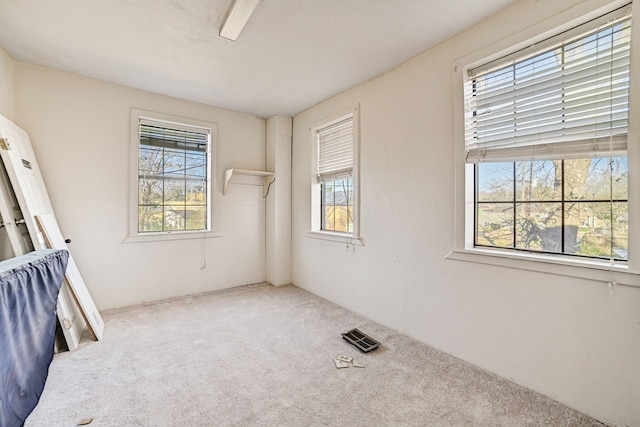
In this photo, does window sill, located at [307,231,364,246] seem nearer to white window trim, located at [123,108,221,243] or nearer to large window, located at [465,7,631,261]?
large window, located at [465,7,631,261]

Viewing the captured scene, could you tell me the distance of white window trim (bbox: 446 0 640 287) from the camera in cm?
140

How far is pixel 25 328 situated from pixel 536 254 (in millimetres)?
3146

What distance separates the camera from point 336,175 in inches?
132

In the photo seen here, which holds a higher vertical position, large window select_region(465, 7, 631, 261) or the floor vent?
large window select_region(465, 7, 631, 261)

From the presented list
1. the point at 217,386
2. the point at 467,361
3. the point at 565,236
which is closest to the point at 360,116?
the point at 565,236

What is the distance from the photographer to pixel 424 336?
2.35m

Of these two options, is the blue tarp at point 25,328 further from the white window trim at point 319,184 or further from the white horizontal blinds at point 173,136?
the white window trim at point 319,184

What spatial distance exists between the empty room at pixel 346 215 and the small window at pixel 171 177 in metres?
0.03

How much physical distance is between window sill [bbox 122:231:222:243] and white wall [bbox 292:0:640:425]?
5.18ft

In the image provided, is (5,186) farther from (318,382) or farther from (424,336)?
(424,336)

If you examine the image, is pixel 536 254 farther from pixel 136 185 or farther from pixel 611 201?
pixel 136 185

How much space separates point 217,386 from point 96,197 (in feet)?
8.08

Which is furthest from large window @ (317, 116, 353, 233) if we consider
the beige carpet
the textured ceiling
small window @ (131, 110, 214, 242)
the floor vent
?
small window @ (131, 110, 214, 242)

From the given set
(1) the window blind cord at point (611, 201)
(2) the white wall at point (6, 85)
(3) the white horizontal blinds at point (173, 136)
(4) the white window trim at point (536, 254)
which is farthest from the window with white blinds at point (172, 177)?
(1) the window blind cord at point (611, 201)
